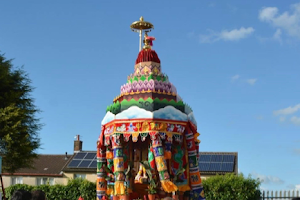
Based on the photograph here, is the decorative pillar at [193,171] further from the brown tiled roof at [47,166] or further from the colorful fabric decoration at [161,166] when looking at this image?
the brown tiled roof at [47,166]

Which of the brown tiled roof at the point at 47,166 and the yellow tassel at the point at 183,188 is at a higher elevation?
the brown tiled roof at the point at 47,166

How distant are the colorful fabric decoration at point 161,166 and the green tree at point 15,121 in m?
11.0

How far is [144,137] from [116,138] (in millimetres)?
1389

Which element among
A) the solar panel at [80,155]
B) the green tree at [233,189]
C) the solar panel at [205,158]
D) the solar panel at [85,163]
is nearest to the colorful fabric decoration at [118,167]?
the green tree at [233,189]

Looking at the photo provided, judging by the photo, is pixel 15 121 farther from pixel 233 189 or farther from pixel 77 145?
pixel 77 145

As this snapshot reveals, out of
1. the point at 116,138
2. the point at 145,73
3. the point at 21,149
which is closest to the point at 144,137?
the point at 116,138

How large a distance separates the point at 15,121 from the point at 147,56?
10255 millimetres

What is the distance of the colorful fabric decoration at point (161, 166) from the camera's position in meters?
24.4

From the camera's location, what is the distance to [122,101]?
26.5 meters

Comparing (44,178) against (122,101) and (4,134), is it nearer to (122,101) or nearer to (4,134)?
(4,134)


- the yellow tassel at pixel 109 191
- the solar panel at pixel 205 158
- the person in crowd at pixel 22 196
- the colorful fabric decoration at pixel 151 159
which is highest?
the solar panel at pixel 205 158

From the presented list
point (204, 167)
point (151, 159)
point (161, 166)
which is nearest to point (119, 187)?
point (151, 159)

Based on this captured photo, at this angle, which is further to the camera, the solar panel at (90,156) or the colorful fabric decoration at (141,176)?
the solar panel at (90,156)

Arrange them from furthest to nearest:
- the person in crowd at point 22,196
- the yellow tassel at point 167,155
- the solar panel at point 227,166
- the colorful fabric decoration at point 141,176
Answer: the solar panel at point 227,166 < the yellow tassel at point 167,155 < the colorful fabric decoration at point 141,176 < the person in crowd at point 22,196
